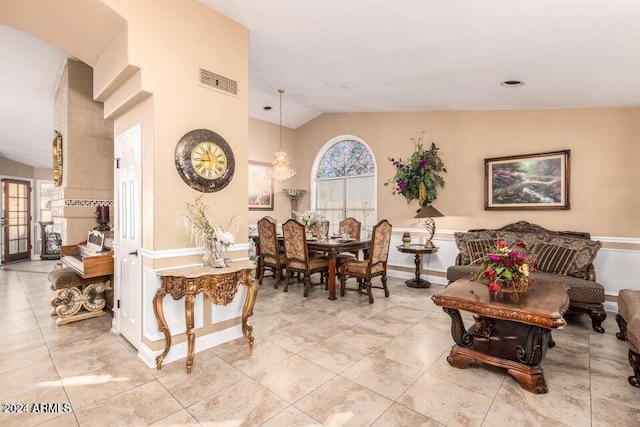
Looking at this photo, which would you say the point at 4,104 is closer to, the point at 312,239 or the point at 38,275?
the point at 38,275

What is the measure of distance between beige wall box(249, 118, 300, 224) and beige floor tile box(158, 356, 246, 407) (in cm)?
433

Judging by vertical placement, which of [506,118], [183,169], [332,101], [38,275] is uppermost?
[332,101]

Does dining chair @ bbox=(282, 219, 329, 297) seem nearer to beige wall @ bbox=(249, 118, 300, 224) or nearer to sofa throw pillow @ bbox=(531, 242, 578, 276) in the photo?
beige wall @ bbox=(249, 118, 300, 224)

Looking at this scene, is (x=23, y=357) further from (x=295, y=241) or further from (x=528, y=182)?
(x=528, y=182)

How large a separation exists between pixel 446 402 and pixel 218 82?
126 inches

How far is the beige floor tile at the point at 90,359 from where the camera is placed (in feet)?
8.07

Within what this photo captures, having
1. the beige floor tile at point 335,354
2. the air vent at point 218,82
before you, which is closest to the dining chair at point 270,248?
the beige floor tile at point 335,354

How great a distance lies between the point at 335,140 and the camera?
22.3ft

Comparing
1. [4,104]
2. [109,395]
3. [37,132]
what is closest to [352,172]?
[109,395]

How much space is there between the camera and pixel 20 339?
304 cm

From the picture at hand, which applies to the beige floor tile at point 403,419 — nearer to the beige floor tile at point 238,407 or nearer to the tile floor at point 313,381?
the tile floor at point 313,381

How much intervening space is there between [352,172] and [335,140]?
2.73 feet

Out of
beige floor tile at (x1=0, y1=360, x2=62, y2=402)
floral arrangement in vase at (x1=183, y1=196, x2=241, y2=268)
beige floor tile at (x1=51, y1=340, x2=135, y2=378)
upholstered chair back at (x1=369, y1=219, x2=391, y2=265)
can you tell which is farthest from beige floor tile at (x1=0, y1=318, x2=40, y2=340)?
upholstered chair back at (x1=369, y1=219, x2=391, y2=265)

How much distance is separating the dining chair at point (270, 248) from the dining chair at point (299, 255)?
220mm
